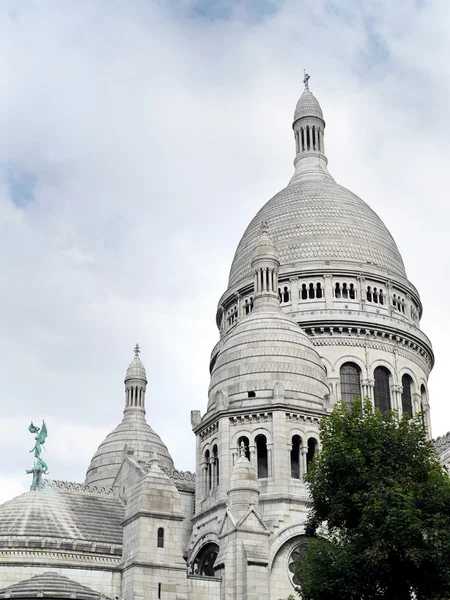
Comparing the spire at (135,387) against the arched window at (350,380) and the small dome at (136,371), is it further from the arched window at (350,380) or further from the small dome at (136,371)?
the arched window at (350,380)

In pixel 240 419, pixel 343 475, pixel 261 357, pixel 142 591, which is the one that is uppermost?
pixel 261 357

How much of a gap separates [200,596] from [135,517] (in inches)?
169

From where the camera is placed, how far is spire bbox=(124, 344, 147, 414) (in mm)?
66375

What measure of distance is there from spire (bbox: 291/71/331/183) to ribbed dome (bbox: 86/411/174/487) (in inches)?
1060

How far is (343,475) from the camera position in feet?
113

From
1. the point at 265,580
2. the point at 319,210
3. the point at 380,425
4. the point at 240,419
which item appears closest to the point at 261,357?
the point at 240,419

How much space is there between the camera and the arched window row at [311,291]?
68.6 meters

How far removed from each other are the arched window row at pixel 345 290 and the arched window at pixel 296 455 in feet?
65.3

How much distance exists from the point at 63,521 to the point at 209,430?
11.0 meters

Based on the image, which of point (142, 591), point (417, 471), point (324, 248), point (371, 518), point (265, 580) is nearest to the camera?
point (371, 518)

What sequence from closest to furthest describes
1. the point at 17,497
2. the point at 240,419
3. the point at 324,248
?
1. the point at 17,497
2. the point at 240,419
3. the point at 324,248

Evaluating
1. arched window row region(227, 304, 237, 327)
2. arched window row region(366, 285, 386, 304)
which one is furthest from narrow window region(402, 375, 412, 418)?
arched window row region(227, 304, 237, 327)

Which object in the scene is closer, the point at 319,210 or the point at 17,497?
the point at 17,497

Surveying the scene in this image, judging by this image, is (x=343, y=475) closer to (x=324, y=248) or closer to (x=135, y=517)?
(x=135, y=517)
